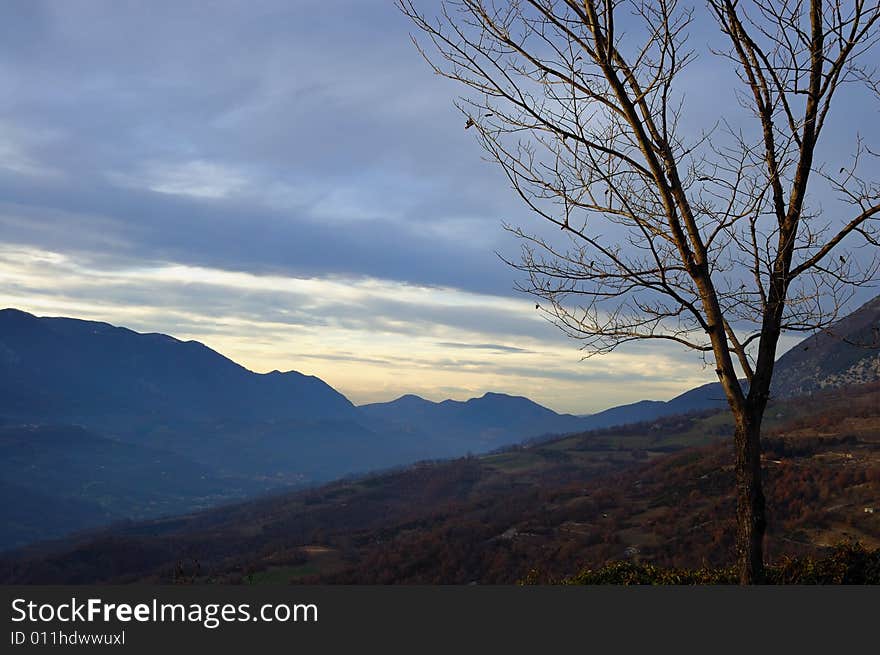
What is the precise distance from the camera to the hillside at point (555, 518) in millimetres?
44406

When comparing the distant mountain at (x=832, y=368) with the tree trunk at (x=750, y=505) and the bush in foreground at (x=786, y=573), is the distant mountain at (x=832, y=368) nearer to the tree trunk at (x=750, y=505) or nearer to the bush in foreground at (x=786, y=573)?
the bush in foreground at (x=786, y=573)

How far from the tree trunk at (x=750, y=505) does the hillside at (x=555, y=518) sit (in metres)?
7.99

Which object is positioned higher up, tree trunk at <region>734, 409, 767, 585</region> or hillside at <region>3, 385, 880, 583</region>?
tree trunk at <region>734, 409, 767, 585</region>

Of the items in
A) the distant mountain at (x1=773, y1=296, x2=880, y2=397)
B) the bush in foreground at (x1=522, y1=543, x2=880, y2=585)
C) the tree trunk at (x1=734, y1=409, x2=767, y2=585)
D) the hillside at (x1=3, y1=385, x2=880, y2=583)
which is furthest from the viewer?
the distant mountain at (x1=773, y1=296, x2=880, y2=397)

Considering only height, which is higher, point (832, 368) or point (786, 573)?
point (832, 368)

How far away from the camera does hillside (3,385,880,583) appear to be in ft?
146

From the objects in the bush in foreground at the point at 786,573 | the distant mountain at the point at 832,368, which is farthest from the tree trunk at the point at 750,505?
the distant mountain at the point at 832,368

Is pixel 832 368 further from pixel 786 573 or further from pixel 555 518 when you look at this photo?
pixel 786 573

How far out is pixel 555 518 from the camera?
228ft

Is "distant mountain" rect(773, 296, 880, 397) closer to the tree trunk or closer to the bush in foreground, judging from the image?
the bush in foreground

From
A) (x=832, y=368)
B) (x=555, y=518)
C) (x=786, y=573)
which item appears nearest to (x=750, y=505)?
(x=786, y=573)

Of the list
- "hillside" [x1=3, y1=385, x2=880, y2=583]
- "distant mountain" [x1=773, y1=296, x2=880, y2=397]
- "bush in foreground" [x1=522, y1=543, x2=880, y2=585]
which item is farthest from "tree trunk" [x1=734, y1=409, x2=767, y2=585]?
"distant mountain" [x1=773, y1=296, x2=880, y2=397]

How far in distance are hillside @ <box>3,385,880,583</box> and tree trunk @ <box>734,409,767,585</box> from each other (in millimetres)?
7992

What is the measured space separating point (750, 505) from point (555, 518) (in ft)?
213
